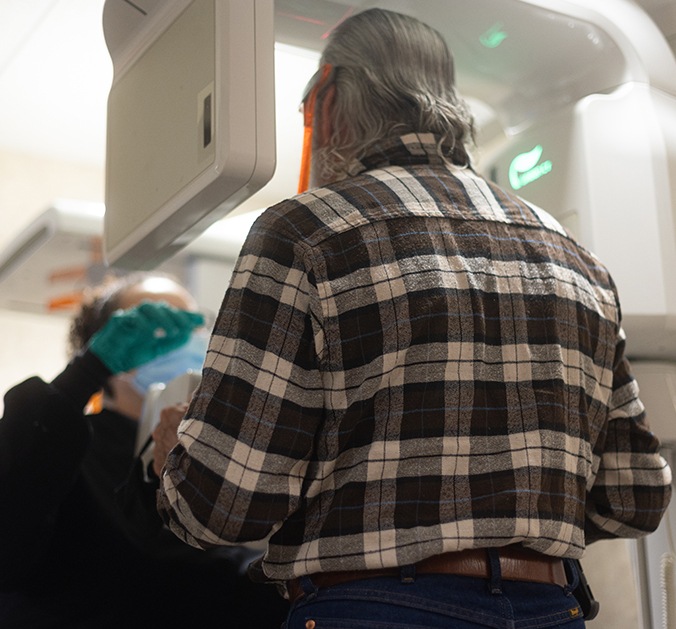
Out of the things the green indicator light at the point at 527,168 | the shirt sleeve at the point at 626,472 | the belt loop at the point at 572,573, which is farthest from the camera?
the green indicator light at the point at 527,168

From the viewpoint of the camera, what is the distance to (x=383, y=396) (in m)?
0.91

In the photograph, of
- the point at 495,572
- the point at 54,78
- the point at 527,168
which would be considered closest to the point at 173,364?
the point at 527,168

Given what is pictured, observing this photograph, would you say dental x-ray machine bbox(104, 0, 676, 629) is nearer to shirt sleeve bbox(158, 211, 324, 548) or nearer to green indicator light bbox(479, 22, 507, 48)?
green indicator light bbox(479, 22, 507, 48)

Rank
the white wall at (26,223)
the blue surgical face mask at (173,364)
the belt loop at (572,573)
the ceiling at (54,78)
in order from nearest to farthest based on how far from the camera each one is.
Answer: the belt loop at (572,573), the blue surgical face mask at (173,364), the ceiling at (54,78), the white wall at (26,223)

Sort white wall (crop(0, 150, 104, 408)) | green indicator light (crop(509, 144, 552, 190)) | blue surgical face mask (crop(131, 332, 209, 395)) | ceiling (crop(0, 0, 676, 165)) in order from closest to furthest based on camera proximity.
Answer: green indicator light (crop(509, 144, 552, 190)), blue surgical face mask (crop(131, 332, 209, 395)), ceiling (crop(0, 0, 676, 165)), white wall (crop(0, 150, 104, 408))

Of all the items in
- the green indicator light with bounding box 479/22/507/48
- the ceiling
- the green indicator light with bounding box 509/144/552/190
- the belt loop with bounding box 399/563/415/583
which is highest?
the ceiling

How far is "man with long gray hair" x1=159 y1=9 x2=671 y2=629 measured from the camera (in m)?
0.87

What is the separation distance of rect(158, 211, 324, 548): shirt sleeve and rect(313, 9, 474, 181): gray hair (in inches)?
8.9

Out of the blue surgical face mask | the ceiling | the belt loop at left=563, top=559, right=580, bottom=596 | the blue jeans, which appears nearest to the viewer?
the blue jeans

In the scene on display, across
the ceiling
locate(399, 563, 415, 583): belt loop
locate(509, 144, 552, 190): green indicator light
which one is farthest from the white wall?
locate(399, 563, 415, 583): belt loop

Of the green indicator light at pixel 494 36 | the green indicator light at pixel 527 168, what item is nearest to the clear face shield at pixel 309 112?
the green indicator light at pixel 494 36

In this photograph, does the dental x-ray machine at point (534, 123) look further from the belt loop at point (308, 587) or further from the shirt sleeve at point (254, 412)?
the belt loop at point (308, 587)

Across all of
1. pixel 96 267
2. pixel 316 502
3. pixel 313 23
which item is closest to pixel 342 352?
pixel 316 502

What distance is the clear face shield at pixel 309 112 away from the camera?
113 centimetres
